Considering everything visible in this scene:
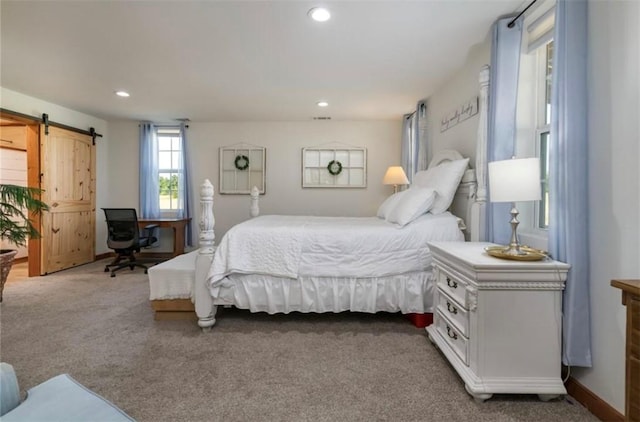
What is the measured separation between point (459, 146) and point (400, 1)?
154cm

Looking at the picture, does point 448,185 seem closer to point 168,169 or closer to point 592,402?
point 592,402

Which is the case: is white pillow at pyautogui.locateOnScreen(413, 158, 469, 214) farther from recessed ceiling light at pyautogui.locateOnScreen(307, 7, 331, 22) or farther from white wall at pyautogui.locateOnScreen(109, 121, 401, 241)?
white wall at pyautogui.locateOnScreen(109, 121, 401, 241)

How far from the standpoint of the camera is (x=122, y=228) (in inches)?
160

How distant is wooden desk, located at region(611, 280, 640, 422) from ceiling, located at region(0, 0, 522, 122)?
6.15ft

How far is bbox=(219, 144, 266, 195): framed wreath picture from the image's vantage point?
16.3ft

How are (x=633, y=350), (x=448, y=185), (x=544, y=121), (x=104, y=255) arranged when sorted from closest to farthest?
1. (x=633, y=350)
2. (x=544, y=121)
3. (x=448, y=185)
4. (x=104, y=255)

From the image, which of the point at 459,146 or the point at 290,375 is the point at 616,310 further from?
the point at 459,146

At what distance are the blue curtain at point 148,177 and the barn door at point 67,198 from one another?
709 mm

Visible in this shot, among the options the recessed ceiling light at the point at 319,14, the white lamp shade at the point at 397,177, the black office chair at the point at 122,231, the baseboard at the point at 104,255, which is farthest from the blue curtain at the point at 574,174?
the baseboard at the point at 104,255

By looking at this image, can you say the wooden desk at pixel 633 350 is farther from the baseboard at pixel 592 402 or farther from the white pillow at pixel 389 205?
the white pillow at pixel 389 205

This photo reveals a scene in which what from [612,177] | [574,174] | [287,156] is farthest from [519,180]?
[287,156]

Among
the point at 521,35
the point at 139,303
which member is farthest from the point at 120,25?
the point at 521,35

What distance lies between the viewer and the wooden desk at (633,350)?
0.86 metres

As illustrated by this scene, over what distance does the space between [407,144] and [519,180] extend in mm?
3109
